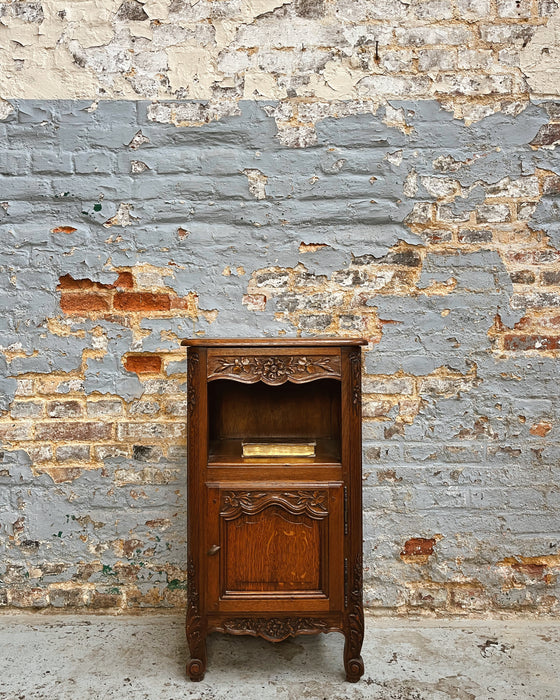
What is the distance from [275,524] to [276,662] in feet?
1.88

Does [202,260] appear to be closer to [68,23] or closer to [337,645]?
[68,23]

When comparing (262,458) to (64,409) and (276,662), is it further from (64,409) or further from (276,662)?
(64,409)

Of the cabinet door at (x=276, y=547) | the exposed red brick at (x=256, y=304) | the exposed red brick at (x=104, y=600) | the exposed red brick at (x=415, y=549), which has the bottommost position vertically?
the exposed red brick at (x=104, y=600)

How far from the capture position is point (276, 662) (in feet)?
6.95

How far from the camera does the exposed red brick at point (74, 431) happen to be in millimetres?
2469

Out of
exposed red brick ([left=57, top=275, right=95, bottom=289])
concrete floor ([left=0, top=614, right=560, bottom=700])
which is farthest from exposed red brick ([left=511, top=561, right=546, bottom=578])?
exposed red brick ([left=57, top=275, right=95, bottom=289])

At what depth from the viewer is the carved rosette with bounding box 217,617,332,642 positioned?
6.48 ft

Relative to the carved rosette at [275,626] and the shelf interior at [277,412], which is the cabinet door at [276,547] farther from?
the shelf interior at [277,412]

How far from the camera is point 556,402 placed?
2.45 meters

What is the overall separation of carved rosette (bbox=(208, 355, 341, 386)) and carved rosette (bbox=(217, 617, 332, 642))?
0.82 metres

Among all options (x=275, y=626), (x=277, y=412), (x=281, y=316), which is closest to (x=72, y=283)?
(x=281, y=316)

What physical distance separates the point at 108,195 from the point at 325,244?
0.96 metres

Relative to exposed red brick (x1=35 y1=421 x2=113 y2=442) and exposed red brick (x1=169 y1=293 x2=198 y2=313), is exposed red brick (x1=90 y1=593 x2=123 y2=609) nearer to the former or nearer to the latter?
exposed red brick (x1=35 y1=421 x2=113 y2=442)

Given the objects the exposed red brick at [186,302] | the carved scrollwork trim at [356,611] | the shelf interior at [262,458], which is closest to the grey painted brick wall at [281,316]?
the exposed red brick at [186,302]
